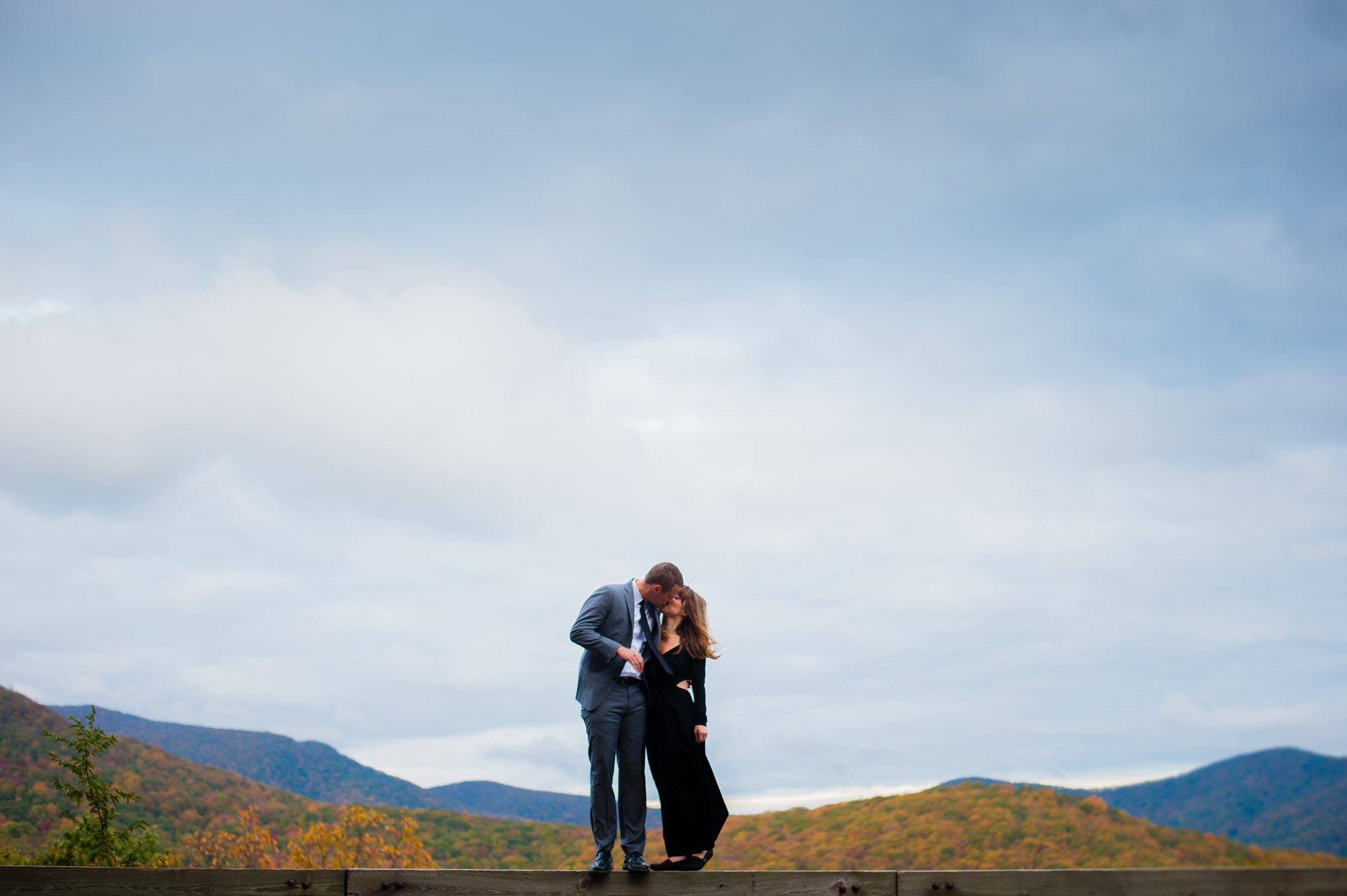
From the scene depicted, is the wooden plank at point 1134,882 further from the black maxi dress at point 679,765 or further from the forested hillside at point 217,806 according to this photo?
the forested hillside at point 217,806

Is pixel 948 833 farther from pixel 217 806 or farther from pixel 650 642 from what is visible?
pixel 650 642

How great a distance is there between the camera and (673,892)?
17.8 feet

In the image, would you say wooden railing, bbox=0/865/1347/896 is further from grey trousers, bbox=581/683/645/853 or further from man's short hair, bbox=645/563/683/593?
man's short hair, bbox=645/563/683/593

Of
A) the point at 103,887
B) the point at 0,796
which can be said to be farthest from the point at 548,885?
the point at 0,796

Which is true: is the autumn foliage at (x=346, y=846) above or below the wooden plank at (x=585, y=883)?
below

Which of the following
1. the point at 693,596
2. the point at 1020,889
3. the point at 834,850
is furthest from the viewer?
the point at 834,850

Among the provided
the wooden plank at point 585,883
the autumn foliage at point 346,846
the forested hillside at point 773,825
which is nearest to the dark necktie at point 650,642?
the wooden plank at point 585,883

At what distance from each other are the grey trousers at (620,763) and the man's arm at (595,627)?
1.10 feet

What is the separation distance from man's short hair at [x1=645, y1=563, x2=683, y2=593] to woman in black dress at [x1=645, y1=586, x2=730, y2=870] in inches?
5.3

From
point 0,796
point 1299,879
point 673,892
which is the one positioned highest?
point 1299,879

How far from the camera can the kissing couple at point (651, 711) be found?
6.01 m

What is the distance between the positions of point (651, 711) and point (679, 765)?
16.9 inches

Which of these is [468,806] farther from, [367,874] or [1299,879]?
[1299,879]

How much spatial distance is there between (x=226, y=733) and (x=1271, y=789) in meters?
50.3
